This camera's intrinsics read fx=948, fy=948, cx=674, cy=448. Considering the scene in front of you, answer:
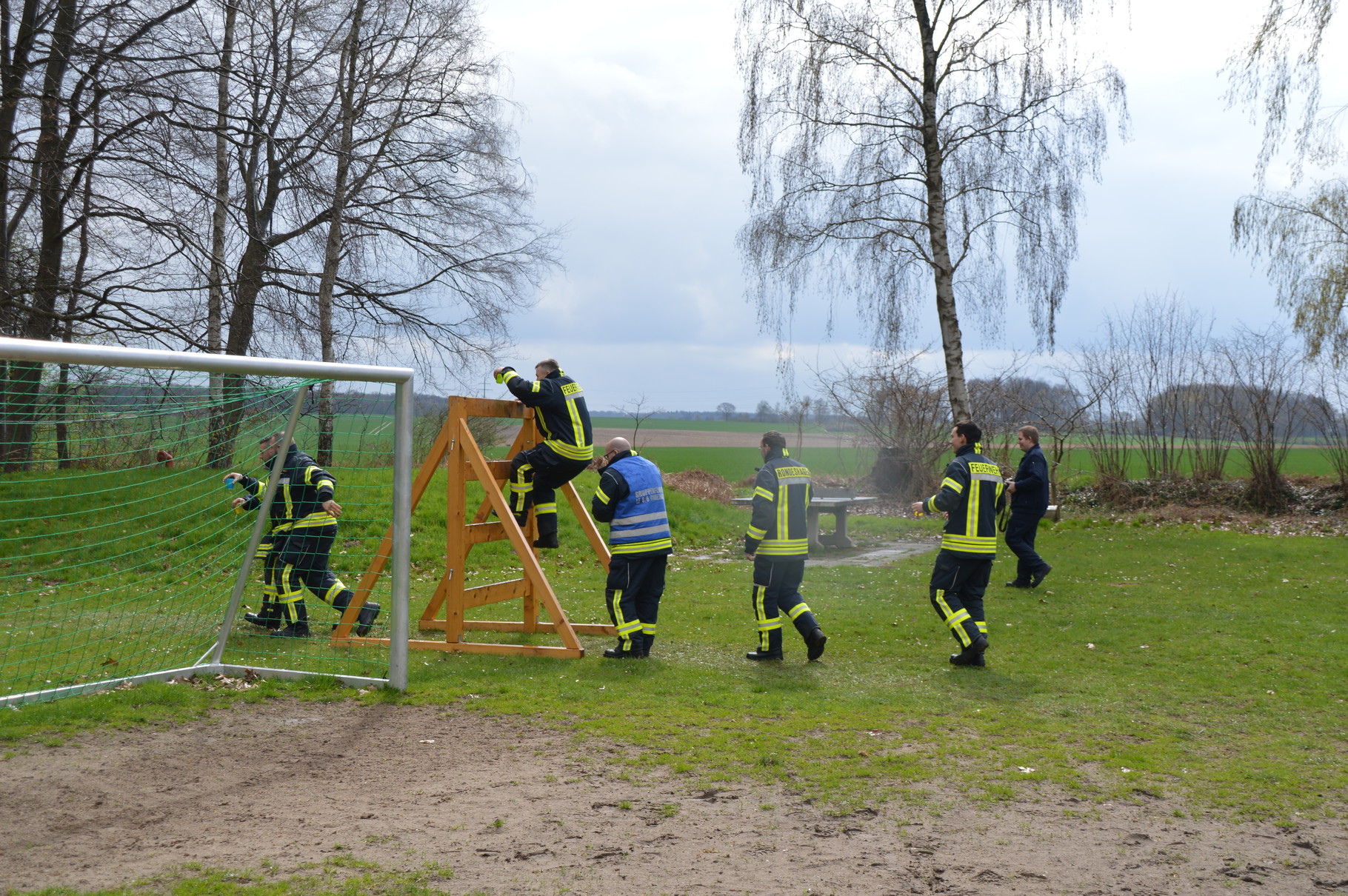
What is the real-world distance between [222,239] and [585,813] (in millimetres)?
17533

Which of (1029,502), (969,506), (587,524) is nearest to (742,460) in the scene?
(1029,502)

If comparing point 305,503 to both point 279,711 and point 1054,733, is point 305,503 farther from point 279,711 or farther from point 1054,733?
point 1054,733

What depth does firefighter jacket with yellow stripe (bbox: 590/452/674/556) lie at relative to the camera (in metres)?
7.79

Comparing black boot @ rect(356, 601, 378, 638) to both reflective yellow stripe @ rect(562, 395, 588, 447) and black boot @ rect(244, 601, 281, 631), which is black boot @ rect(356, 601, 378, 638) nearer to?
black boot @ rect(244, 601, 281, 631)

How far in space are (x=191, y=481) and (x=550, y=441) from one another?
4547mm

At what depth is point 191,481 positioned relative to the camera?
33.7 feet

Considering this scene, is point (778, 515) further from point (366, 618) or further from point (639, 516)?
point (366, 618)

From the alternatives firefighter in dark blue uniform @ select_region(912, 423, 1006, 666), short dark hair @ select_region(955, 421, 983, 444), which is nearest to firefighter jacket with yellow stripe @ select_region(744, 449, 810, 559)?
firefighter in dark blue uniform @ select_region(912, 423, 1006, 666)

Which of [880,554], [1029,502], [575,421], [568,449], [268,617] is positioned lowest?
[880,554]

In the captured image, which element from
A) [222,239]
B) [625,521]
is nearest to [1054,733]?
[625,521]

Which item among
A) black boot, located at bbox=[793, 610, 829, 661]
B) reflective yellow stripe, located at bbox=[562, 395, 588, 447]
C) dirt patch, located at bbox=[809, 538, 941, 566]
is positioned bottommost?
dirt patch, located at bbox=[809, 538, 941, 566]

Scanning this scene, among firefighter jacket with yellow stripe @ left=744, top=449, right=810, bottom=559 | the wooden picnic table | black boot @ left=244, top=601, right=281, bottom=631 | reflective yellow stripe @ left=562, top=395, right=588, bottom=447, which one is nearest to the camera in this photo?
firefighter jacket with yellow stripe @ left=744, top=449, right=810, bottom=559

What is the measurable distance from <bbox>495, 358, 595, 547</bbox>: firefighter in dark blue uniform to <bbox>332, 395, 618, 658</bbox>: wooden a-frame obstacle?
8.1 inches

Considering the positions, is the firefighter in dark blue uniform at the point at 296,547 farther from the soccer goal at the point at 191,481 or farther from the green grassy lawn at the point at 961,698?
the green grassy lawn at the point at 961,698
